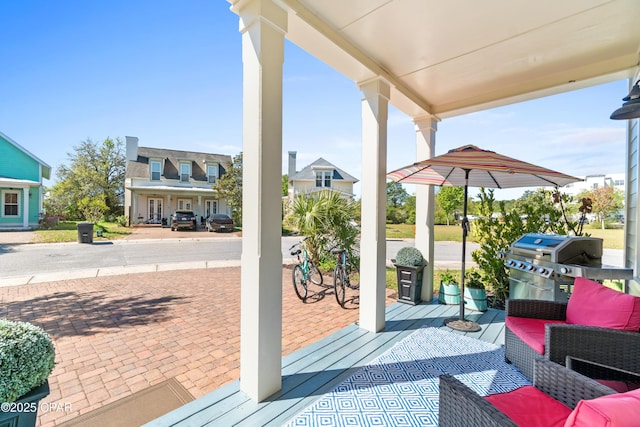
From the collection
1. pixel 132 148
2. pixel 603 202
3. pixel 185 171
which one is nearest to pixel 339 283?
pixel 603 202

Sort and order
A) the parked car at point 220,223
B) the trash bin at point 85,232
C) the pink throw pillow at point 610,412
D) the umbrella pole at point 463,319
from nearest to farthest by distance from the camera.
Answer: the pink throw pillow at point 610,412
the umbrella pole at point 463,319
the trash bin at point 85,232
the parked car at point 220,223

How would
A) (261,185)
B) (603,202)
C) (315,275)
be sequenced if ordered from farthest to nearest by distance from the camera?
(315,275) → (603,202) → (261,185)

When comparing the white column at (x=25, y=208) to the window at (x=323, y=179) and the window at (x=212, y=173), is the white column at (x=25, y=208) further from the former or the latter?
the window at (x=323, y=179)

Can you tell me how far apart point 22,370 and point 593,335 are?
3633mm

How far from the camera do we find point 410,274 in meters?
4.50

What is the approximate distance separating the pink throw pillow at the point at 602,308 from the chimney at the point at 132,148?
83.3ft

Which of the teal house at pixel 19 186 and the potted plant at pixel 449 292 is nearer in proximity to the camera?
the potted plant at pixel 449 292

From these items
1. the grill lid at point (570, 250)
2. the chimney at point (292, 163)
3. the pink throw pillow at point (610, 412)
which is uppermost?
the chimney at point (292, 163)

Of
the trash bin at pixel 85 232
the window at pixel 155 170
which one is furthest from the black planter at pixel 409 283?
the window at pixel 155 170

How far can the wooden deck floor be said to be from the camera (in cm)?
200

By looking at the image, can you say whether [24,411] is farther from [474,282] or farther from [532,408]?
[474,282]

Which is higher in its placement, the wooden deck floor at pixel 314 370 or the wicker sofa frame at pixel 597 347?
the wicker sofa frame at pixel 597 347

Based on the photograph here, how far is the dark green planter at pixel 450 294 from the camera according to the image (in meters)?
4.55

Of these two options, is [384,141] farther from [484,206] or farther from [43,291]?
[43,291]
